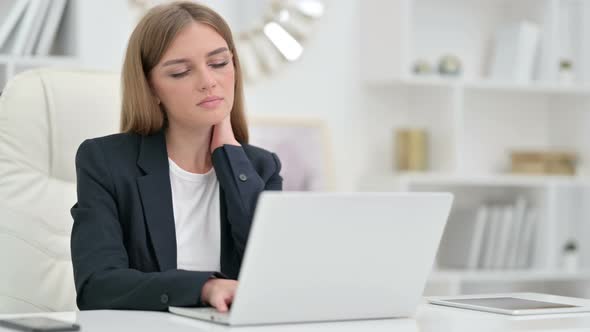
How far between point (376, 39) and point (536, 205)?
3.16 ft

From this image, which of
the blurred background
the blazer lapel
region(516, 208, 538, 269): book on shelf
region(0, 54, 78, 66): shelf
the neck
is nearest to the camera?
the blazer lapel

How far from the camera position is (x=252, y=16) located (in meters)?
3.51

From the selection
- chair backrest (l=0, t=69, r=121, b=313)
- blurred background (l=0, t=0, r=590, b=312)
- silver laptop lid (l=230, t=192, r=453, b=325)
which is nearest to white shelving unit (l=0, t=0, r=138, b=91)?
blurred background (l=0, t=0, r=590, b=312)

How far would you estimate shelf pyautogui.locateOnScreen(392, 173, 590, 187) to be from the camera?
3617mm

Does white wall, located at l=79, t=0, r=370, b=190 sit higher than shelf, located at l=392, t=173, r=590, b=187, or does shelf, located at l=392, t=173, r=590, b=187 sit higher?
white wall, located at l=79, t=0, r=370, b=190

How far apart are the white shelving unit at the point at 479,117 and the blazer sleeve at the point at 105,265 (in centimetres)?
193

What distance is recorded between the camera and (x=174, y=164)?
1912 mm

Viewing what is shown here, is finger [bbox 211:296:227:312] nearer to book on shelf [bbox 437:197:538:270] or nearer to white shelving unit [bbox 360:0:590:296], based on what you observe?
white shelving unit [bbox 360:0:590:296]

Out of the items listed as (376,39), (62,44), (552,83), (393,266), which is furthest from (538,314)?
(552,83)

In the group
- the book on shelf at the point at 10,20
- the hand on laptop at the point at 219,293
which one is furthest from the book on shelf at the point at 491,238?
the hand on laptop at the point at 219,293

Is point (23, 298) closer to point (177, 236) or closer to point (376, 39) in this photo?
point (177, 236)

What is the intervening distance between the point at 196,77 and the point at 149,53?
13 cm

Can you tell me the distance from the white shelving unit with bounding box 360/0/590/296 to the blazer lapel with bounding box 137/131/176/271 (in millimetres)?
1843

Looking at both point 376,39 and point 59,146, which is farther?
point 376,39
